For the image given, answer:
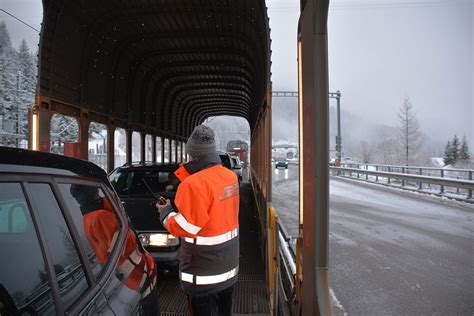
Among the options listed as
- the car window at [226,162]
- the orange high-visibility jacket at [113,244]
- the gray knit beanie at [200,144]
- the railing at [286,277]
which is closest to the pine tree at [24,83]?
the car window at [226,162]

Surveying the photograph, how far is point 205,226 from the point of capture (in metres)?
2.72

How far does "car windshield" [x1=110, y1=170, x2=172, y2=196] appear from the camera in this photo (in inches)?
253

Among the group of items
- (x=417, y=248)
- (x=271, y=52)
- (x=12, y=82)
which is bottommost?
(x=417, y=248)

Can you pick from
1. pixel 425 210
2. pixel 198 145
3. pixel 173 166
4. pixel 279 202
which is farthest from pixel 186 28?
pixel 425 210

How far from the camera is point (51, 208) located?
1.58 m

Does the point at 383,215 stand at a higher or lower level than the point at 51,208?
lower

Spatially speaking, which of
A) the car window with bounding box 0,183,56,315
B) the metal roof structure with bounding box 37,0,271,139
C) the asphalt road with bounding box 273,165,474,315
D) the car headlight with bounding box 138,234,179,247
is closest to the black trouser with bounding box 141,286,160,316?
the car window with bounding box 0,183,56,315

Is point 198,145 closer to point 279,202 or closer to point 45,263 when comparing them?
point 45,263

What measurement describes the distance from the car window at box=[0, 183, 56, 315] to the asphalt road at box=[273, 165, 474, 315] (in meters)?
3.89

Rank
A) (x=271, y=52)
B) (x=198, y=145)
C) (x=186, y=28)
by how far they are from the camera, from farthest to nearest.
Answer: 1. (x=186, y=28)
2. (x=271, y=52)
3. (x=198, y=145)

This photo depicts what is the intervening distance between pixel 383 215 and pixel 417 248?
3980 mm

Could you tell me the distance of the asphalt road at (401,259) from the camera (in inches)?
189

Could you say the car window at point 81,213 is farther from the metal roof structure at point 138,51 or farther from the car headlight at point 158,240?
the metal roof structure at point 138,51

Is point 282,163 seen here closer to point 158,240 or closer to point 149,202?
point 149,202
